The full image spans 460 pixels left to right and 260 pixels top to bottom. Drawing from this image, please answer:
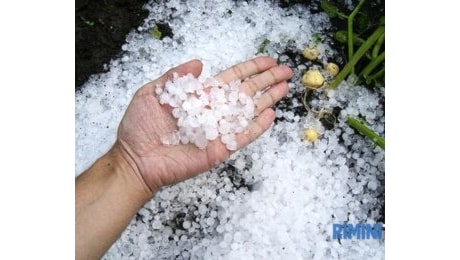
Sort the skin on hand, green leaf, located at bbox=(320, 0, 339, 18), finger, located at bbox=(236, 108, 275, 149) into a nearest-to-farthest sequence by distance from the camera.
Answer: the skin on hand < finger, located at bbox=(236, 108, 275, 149) < green leaf, located at bbox=(320, 0, 339, 18)

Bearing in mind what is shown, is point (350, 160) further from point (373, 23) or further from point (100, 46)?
point (100, 46)

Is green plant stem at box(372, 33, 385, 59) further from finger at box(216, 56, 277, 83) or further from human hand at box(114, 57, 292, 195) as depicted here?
human hand at box(114, 57, 292, 195)


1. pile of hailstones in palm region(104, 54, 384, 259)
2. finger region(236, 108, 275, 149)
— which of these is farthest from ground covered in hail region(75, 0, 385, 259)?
finger region(236, 108, 275, 149)

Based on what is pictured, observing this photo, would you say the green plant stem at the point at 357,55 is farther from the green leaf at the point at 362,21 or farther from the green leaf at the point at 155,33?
the green leaf at the point at 155,33

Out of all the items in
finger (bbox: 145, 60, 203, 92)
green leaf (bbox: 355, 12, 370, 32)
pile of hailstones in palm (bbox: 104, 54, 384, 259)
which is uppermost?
green leaf (bbox: 355, 12, 370, 32)

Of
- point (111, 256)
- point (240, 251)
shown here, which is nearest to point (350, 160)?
point (240, 251)

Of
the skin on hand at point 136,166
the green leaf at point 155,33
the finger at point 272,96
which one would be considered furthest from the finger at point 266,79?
the green leaf at point 155,33
